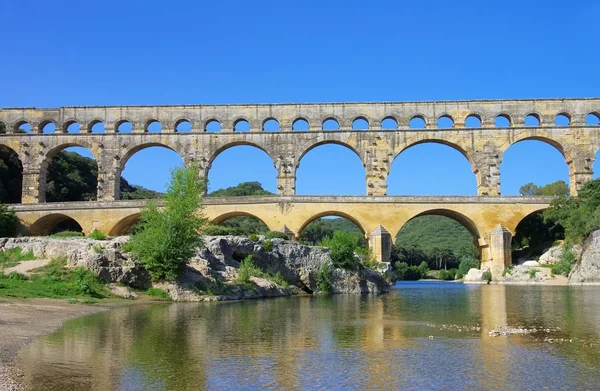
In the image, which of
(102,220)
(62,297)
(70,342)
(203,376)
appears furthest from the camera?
(102,220)

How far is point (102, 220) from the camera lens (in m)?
46.0

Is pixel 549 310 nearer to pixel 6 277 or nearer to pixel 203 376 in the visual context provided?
pixel 203 376

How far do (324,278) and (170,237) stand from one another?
10.2m

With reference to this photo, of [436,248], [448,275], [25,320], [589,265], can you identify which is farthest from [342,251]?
[436,248]

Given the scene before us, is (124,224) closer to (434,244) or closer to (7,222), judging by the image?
(7,222)

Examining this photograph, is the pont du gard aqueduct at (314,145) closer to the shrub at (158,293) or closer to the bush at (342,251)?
the bush at (342,251)

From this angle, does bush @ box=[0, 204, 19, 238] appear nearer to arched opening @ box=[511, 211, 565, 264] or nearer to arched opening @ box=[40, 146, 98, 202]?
arched opening @ box=[40, 146, 98, 202]

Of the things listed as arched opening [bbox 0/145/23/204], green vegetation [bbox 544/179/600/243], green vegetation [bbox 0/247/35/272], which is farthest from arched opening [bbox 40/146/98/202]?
green vegetation [bbox 544/179/600/243]

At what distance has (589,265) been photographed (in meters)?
39.3

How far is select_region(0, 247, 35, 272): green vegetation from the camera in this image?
83.7 ft

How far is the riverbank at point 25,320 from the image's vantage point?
9.38 m

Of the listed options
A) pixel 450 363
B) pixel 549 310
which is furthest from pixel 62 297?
pixel 549 310

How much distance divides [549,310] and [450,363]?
11.5m

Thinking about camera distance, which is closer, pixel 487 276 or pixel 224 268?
pixel 224 268
